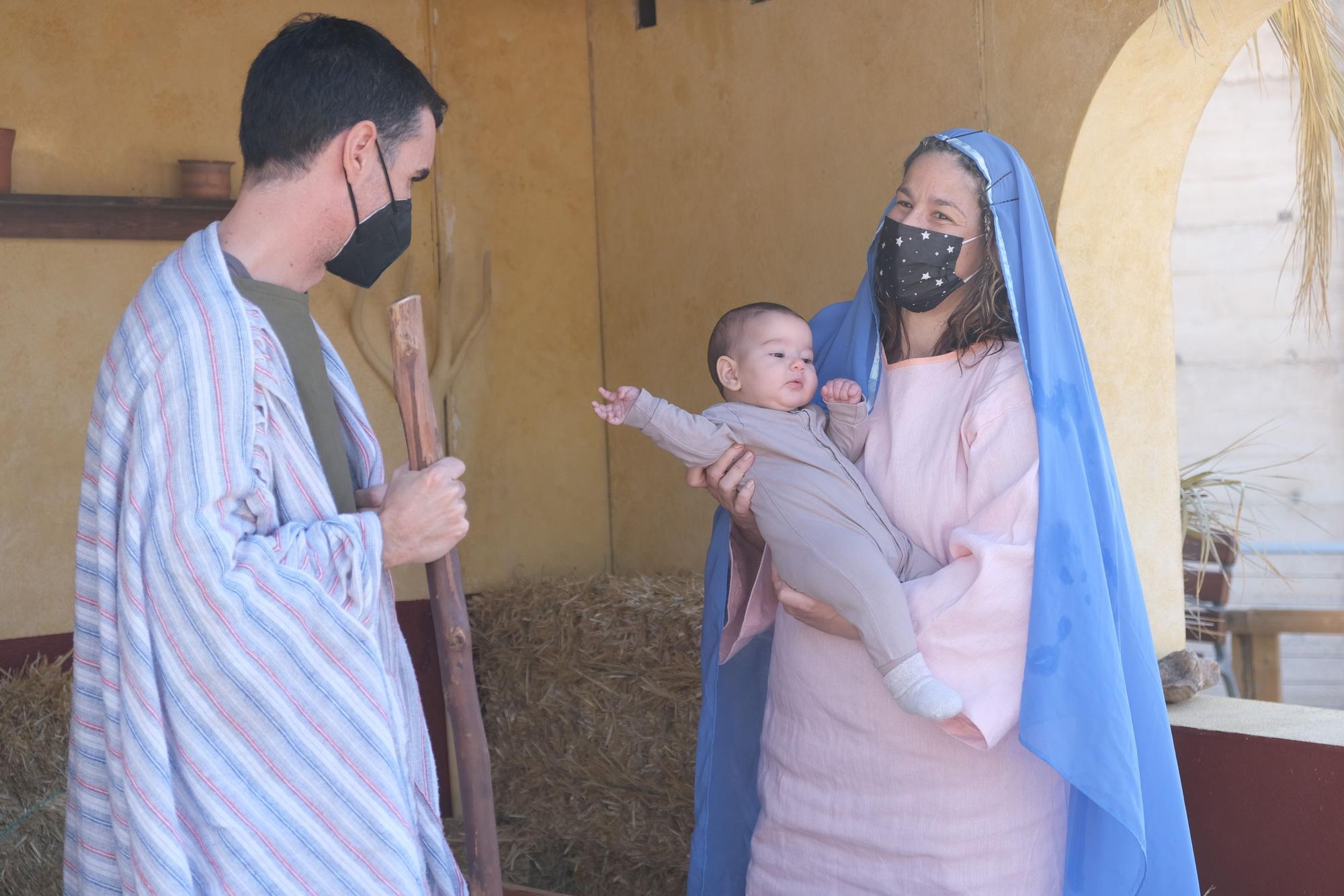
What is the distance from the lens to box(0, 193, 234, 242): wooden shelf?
378 cm

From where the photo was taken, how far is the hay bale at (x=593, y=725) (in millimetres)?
3996

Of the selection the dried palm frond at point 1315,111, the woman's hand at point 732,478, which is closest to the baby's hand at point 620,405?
the woman's hand at point 732,478

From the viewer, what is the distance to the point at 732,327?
2.49 meters

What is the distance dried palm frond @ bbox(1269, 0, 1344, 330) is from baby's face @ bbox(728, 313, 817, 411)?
195cm

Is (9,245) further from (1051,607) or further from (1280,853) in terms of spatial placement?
(1280,853)

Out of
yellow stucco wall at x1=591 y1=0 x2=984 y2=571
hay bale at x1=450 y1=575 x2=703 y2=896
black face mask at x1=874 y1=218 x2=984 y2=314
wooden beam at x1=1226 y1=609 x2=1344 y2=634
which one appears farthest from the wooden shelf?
wooden beam at x1=1226 y1=609 x2=1344 y2=634

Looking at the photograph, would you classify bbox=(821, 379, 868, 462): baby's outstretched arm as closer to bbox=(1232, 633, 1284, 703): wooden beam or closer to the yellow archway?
the yellow archway

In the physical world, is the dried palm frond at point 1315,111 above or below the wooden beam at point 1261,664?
above

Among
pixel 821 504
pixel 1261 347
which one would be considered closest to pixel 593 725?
pixel 821 504

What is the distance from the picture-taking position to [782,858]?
2.28m

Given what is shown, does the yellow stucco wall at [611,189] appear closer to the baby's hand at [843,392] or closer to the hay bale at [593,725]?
the hay bale at [593,725]

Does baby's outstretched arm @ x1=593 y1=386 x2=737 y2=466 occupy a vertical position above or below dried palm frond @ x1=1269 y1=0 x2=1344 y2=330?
below

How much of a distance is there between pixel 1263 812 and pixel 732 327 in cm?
166

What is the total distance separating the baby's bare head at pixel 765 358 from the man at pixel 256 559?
2.63 ft
